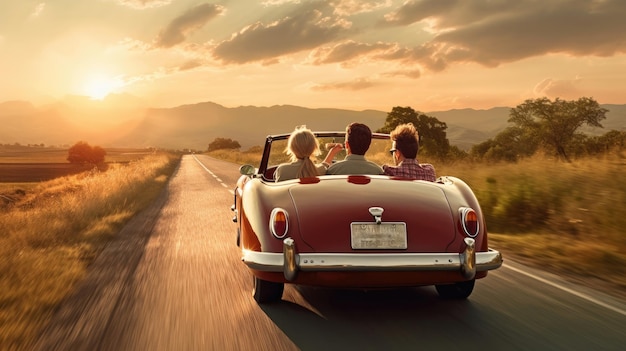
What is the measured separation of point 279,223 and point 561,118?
59387 millimetres

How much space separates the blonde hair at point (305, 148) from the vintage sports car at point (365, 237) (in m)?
0.53

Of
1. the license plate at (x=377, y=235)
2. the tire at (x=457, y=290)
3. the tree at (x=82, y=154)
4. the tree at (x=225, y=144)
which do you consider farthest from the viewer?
the tree at (x=225, y=144)

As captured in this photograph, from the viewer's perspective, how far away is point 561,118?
5800cm

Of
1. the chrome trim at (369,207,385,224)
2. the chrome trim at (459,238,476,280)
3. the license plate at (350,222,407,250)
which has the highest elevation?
the chrome trim at (369,207,385,224)

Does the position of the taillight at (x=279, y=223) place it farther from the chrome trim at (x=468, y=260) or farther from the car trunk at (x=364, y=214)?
the chrome trim at (x=468, y=260)

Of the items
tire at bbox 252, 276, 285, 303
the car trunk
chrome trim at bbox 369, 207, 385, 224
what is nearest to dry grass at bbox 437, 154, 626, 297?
the car trunk

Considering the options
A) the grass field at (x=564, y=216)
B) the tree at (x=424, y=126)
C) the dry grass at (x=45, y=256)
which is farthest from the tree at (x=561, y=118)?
the dry grass at (x=45, y=256)

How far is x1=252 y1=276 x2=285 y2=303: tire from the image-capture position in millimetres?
4844

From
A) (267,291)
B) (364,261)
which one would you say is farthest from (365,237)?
(267,291)

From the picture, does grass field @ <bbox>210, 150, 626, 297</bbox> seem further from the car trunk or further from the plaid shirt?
the car trunk

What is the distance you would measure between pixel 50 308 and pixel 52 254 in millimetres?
2704

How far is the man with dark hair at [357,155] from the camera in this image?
207 inches

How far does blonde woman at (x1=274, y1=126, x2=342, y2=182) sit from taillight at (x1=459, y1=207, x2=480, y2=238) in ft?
4.61

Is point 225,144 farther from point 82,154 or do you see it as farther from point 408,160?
point 408,160
